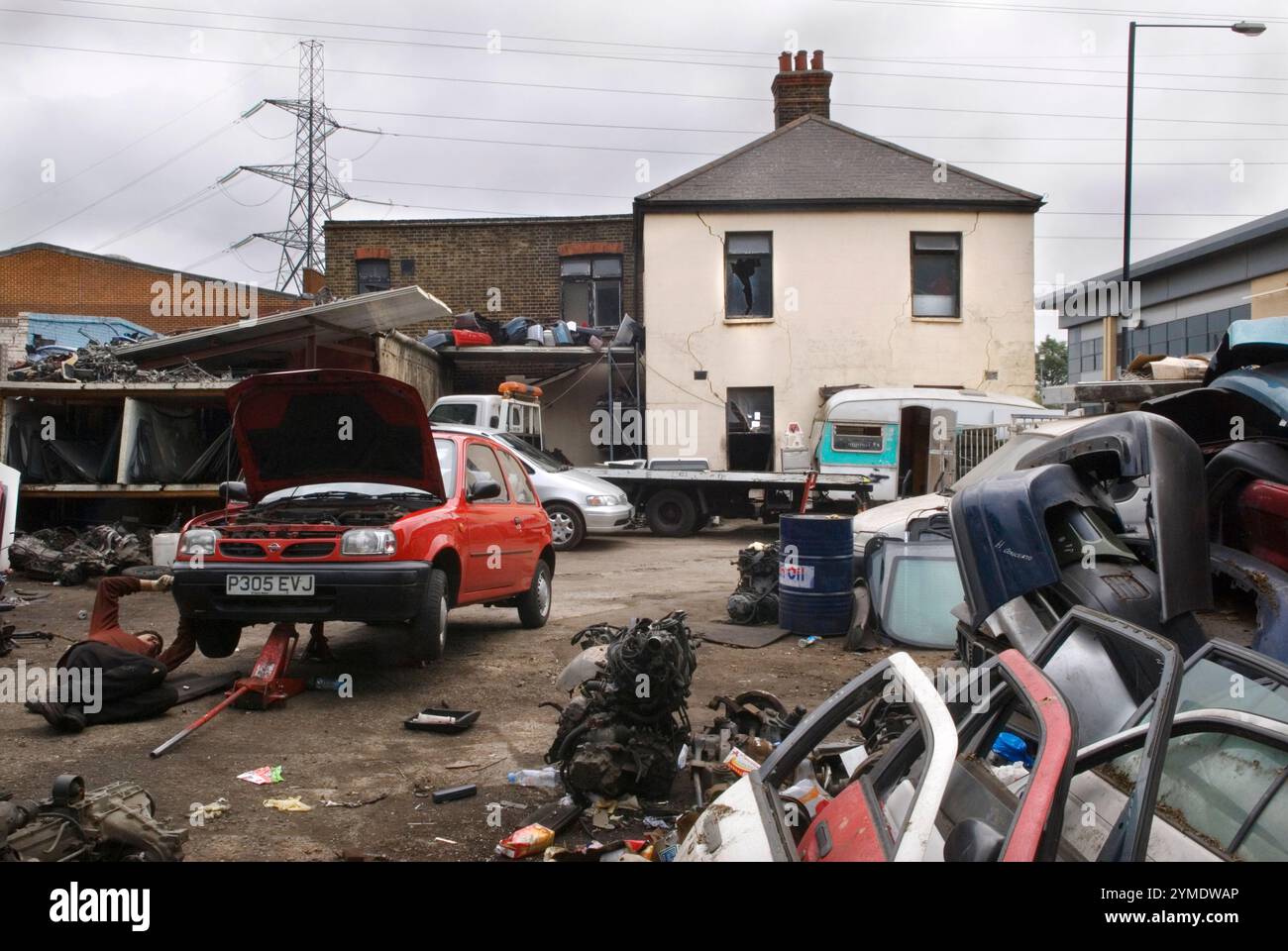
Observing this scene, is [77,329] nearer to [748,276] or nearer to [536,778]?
[748,276]

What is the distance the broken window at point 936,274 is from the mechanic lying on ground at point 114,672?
60.2 feet

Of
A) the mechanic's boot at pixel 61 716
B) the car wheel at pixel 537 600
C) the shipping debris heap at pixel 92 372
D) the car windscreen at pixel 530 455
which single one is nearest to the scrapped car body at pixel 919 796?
the mechanic's boot at pixel 61 716

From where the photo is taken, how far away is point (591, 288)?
81.9 feet

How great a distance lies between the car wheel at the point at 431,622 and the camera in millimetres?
6383

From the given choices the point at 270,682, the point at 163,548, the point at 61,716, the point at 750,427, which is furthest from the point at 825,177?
the point at 61,716

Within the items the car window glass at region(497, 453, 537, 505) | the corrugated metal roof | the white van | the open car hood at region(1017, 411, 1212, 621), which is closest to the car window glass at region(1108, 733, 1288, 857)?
the open car hood at region(1017, 411, 1212, 621)

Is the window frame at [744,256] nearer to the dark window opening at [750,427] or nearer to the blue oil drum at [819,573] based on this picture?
the dark window opening at [750,427]

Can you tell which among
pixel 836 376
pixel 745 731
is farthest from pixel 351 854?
pixel 836 376

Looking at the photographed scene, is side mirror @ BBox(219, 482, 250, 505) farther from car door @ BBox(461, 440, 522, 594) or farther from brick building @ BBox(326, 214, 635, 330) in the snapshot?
brick building @ BBox(326, 214, 635, 330)

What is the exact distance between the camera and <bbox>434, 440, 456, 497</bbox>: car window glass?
7.33 m

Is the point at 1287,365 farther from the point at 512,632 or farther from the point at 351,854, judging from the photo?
the point at 512,632

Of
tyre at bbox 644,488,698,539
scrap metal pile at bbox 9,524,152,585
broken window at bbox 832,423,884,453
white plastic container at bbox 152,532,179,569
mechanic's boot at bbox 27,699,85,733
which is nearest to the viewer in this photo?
mechanic's boot at bbox 27,699,85,733

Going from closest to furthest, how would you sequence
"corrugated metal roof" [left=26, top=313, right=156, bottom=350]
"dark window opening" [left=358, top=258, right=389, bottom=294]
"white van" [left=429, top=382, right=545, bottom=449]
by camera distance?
1. "white van" [left=429, top=382, right=545, bottom=449]
2. "corrugated metal roof" [left=26, top=313, right=156, bottom=350]
3. "dark window opening" [left=358, top=258, right=389, bottom=294]

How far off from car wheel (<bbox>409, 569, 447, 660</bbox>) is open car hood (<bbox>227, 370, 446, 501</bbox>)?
2.76 feet
